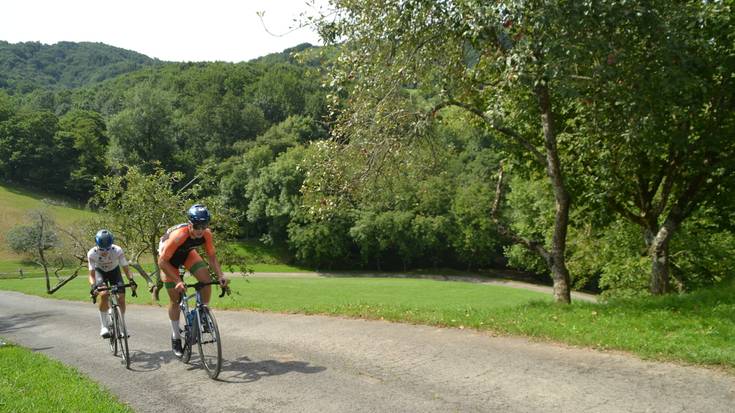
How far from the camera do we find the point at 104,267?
9609 millimetres

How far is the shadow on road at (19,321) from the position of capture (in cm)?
1448

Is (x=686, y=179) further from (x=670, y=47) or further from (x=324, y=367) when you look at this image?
(x=324, y=367)

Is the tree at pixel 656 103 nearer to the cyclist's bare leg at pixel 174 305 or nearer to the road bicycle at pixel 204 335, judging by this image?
the road bicycle at pixel 204 335

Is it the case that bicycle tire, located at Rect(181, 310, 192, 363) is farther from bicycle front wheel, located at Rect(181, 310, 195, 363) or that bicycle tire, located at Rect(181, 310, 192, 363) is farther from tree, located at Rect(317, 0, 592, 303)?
tree, located at Rect(317, 0, 592, 303)

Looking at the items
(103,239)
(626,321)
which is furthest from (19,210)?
(626,321)

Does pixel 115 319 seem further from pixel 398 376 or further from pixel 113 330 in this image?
pixel 398 376

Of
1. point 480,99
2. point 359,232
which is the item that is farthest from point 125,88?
point 480,99

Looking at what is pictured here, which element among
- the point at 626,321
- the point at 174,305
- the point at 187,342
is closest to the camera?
the point at 187,342

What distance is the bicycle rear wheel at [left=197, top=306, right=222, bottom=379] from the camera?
270 inches

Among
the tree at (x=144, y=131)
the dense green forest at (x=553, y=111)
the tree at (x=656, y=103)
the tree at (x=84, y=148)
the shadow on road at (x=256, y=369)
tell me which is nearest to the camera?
the shadow on road at (x=256, y=369)

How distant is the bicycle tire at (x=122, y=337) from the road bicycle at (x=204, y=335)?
3.29 ft

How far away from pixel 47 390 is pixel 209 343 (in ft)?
7.09

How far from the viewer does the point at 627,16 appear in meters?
8.20

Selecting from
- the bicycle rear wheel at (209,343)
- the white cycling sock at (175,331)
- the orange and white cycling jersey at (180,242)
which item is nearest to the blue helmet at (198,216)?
the orange and white cycling jersey at (180,242)
